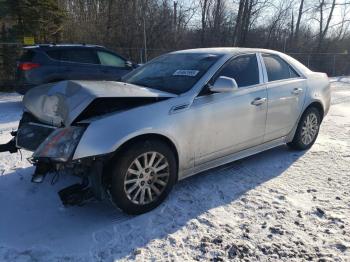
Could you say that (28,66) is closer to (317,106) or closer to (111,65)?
(111,65)

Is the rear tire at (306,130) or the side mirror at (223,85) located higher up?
the side mirror at (223,85)

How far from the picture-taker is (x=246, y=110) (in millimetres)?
4547

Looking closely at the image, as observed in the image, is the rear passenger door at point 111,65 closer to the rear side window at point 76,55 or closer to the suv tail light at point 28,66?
the rear side window at point 76,55

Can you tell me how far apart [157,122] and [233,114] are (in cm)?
115

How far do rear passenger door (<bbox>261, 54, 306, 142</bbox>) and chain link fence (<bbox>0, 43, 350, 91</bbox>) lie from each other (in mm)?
11444

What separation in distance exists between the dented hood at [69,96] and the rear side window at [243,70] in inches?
38.5

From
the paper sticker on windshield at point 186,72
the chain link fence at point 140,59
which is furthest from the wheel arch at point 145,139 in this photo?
the chain link fence at point 140,59

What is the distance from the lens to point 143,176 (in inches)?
143

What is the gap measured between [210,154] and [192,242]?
4.19 feet

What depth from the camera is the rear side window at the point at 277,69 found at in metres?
5.15

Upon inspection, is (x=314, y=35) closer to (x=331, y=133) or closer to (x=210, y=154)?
(x=331, y=133)

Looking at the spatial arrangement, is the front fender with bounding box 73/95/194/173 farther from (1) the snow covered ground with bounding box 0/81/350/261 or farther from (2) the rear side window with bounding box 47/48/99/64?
(2) the rear side window with bounding box 47/48/99/64

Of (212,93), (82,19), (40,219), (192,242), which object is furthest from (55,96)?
(82,19)

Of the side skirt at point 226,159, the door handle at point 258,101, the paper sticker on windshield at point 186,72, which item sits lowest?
the side skirt at point 226,159
